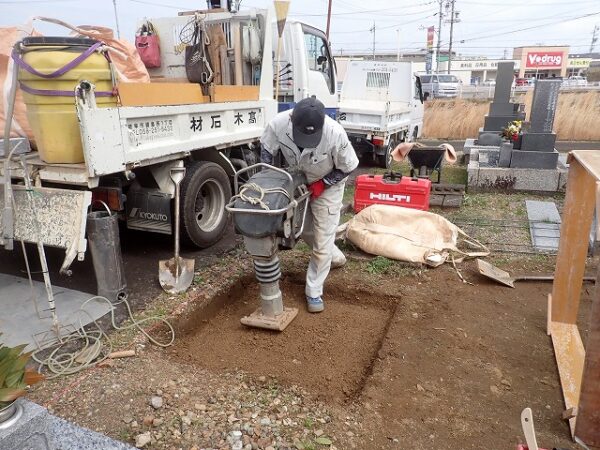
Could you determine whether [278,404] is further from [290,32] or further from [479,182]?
[479,182]

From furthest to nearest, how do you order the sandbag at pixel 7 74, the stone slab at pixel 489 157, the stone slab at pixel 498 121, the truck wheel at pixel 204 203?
the stone slab at pixel 498 121
the stone slab at pixel 489 157
the truck wheel at pixel 204 203
the sandbag at pixel 7 74

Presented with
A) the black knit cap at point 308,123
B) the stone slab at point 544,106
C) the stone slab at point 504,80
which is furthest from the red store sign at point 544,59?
the black knit cap at point 308,123

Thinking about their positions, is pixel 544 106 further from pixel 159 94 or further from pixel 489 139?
pixel 159 94

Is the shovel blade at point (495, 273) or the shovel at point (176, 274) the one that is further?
the shovel blade at point (495, 273)

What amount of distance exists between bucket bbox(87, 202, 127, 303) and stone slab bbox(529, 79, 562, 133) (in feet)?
23.1

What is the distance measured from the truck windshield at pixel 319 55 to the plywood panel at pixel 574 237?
177 inches

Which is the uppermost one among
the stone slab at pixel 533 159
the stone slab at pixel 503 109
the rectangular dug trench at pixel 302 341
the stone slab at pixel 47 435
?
A: the stone slab at pixel 503 109

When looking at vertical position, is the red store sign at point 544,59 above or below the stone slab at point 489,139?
above

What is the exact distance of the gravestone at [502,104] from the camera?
35.9ft

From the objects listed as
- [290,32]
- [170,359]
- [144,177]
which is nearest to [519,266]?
[170,359]

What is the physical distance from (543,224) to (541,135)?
8.32ft

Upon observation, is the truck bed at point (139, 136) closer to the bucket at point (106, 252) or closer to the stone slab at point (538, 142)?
the bucket at point (106, 252)

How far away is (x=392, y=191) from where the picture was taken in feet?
18.2

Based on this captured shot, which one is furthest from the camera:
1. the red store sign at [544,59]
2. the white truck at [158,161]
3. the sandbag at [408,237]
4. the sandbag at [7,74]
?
the red store sign at [544,59]
